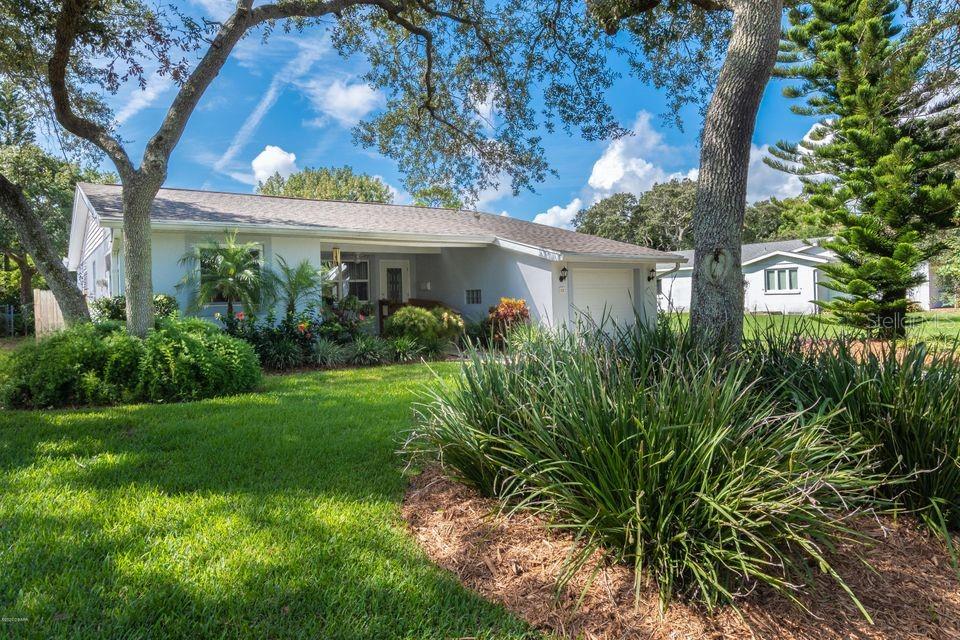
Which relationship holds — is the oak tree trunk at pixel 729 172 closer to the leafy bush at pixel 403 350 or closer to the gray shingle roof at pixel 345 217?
the leafy bush at pixel 403 350

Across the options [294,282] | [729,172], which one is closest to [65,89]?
[294,282]

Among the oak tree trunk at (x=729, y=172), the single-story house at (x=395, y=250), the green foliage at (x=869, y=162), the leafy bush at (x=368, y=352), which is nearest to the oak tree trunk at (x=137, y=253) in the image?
the single-story house at (x=395, y=250)

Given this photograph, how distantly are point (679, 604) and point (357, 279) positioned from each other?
48.4 ft

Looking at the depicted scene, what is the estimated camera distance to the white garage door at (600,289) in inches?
579

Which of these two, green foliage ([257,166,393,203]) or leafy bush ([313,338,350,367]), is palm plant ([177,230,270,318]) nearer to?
leafy bush ([313,338,350,367])

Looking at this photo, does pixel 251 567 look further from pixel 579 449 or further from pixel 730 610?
pixel 730 610

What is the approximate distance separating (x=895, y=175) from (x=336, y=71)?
43.0 ft

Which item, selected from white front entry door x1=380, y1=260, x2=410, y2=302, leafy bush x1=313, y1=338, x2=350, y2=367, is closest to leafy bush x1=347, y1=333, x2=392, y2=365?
leafy bush x1=313, y1=338, x2=350, y2=367

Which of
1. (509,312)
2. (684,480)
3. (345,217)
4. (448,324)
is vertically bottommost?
(684,480)

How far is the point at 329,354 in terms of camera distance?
1076 cm

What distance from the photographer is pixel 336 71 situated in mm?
10805

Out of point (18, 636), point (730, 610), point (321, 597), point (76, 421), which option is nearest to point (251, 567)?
point (321, 597)

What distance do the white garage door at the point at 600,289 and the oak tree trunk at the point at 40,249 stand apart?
417 inches

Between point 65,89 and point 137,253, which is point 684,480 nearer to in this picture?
point 137,253
